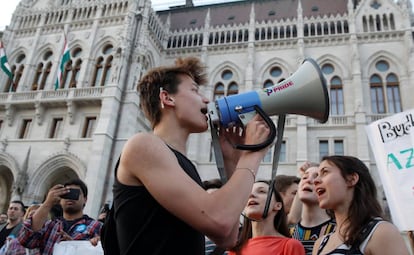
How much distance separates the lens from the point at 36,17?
21891mm

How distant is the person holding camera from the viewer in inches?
131

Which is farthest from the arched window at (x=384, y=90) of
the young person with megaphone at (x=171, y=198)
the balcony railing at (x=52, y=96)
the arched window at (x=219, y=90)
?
the young person with megaphone at (x=171, y=198)

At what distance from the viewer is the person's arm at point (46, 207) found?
10.7 ft

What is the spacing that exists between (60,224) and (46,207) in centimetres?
52

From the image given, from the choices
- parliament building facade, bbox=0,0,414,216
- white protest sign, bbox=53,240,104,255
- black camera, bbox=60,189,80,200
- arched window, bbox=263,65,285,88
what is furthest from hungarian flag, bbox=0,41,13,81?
white protest sign, bbox=53,240,104,255

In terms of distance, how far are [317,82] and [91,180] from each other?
15516mm

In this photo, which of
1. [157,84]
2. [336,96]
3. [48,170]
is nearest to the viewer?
[157,84]

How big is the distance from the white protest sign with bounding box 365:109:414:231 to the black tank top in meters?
2.93

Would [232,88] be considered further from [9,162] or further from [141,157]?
[141,157]

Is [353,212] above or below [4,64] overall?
below

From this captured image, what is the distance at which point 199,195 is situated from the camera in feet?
4.14

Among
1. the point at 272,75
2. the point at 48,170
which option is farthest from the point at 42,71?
the point at 272,75

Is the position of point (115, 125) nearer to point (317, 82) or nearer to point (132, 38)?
point (132, 38)

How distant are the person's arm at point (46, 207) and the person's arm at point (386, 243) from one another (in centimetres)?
295
